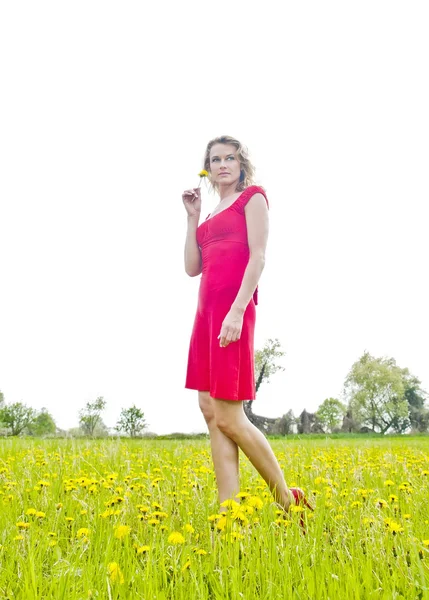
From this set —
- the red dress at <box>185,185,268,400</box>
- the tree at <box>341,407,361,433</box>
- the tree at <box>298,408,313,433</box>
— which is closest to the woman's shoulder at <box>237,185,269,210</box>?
the red dress at <box>185,185,268,400</box>

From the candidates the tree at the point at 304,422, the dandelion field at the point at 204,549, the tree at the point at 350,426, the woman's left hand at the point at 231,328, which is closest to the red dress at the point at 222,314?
the woman's left hand at the point at 231,328

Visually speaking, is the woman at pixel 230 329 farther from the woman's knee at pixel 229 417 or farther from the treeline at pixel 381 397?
the treeline at pixel 381 397

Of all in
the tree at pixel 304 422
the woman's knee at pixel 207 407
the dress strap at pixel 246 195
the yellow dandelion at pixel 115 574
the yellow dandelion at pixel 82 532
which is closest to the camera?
the yellow dandelion at pixel 115 574

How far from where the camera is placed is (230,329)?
10.8ft

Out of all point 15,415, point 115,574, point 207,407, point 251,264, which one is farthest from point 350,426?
point 115,574

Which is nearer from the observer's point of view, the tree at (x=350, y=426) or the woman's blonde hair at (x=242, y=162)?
the woman's blonde hair at (x=242, y=162)

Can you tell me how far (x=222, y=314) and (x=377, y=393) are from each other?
47622 millimetres

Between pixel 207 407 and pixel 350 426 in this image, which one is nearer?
pixel 207 407

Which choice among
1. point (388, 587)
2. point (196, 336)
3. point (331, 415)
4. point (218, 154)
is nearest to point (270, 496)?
point (196, 336)

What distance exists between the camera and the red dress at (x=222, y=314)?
336cm

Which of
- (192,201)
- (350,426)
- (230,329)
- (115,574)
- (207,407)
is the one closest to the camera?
(115,574)

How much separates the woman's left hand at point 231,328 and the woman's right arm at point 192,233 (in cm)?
79

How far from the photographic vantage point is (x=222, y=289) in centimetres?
354

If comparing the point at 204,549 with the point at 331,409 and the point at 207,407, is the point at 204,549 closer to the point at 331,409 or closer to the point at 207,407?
the point at 207,407
